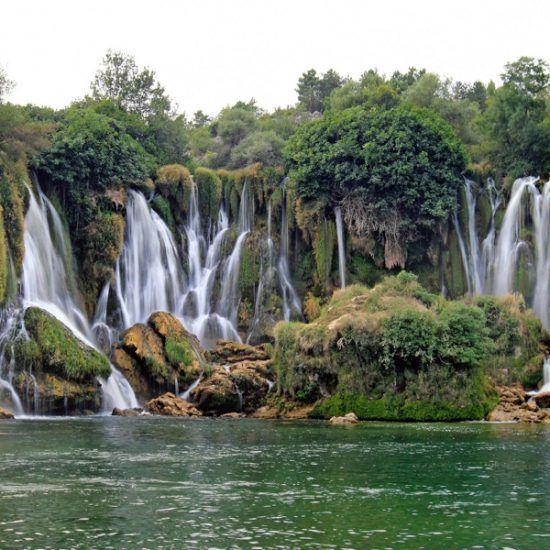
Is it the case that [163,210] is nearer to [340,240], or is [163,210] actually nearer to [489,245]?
[340,240]

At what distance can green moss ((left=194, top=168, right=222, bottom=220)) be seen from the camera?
192 ft

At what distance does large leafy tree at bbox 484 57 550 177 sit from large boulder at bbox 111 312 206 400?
24800 mm

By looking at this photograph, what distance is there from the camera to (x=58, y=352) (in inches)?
1569

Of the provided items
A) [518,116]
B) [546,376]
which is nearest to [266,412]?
[546,376]

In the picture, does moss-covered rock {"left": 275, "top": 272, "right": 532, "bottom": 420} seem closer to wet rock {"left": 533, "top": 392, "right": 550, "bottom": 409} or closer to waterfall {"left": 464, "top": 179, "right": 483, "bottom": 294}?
wet rock {"left": 533, "top": 392, "right": 550, "bottom": 409}

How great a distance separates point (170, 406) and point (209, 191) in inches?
838

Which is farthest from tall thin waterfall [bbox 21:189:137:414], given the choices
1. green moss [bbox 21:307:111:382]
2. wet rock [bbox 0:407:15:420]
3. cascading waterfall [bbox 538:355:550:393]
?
cascading waterfall [bbox 538:355:550:393]

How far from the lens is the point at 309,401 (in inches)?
1572

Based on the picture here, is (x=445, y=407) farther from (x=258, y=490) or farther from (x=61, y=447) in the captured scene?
(x=258, y=490)

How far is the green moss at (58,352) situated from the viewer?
3959cm

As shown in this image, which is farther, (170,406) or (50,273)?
(50,273)

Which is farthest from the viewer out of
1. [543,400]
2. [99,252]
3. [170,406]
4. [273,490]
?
[99,252]

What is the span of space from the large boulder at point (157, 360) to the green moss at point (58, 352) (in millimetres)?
2318

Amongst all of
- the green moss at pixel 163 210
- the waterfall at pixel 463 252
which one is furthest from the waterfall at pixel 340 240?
the green moss at pixel 163 210
